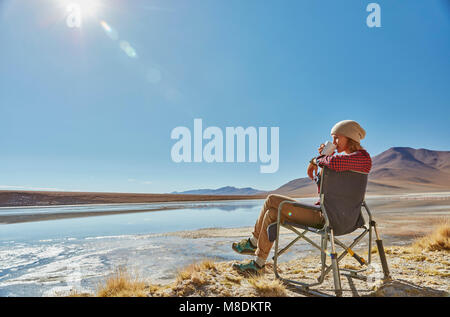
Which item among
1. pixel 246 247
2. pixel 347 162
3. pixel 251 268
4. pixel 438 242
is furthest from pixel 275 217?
pixel 438 242

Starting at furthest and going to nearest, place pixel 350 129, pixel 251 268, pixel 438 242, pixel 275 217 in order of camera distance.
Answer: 1. pixel 438 242
2. pixel 251 268
3. pixel 275 217
4. pixel 350 129

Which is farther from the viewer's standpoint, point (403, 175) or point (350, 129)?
point (403, 175)

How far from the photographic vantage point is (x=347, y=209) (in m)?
2.10

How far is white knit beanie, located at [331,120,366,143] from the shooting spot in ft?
7.27

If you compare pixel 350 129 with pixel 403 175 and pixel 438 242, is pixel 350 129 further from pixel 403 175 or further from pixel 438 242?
pixel 403 175

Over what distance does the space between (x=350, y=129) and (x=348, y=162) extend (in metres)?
0.37

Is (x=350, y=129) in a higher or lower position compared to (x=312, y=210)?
higher

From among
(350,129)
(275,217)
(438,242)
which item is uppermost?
(350,129)

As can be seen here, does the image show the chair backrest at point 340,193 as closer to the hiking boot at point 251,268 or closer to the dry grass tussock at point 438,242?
the hiking boot at point 251,268

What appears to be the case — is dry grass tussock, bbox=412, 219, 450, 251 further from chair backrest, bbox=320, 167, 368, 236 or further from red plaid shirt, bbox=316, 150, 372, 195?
red plaid shirt, bbox=316, 150, 372, 195

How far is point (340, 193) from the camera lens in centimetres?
206
